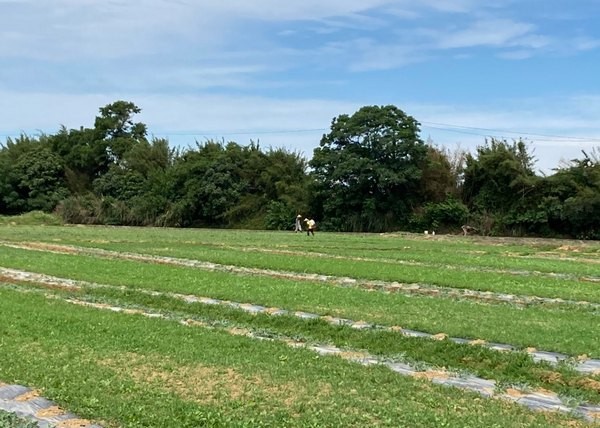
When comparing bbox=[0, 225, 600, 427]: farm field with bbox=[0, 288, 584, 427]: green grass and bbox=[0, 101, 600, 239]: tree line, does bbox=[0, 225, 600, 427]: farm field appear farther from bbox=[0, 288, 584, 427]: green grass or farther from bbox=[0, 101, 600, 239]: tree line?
bbox=[0, 101, 600, 239]: tree line

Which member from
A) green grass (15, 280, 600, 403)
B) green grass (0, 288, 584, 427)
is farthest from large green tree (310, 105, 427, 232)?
green grass (0, 288, 584, 427)

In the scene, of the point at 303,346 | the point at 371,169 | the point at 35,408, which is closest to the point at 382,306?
the point at 303,346

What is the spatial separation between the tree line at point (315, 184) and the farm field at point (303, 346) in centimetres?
3783

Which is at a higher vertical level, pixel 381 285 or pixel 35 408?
pixel 381 285

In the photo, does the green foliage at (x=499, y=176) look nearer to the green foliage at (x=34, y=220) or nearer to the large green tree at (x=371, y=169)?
the large green tree at (x=371, y=169)

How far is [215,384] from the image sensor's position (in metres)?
8.27

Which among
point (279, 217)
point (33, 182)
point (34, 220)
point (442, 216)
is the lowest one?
point (34, 220)

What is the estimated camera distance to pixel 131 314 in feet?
45.5

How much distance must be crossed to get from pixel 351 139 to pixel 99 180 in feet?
111

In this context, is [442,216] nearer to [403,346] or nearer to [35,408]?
[403,346]

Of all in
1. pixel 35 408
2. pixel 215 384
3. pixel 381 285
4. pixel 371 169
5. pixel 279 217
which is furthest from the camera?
pixel 279 217

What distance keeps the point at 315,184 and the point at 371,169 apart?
689cm

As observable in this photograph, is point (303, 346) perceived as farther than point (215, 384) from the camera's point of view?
Yes

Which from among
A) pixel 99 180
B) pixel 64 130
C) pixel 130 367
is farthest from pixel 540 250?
pixel 64 130
